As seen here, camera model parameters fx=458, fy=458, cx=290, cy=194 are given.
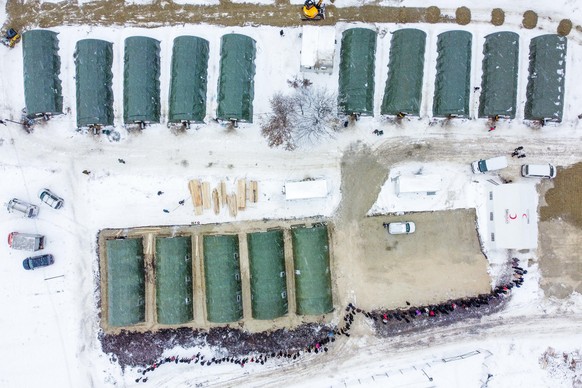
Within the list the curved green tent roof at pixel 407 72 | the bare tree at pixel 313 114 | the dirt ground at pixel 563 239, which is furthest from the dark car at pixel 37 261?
the dirt ground at pixel 563 239

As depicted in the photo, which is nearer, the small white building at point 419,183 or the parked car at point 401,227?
the small white building at point 419,183

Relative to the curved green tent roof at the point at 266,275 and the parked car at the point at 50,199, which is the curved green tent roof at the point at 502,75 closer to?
the curved green tent roof at the point at 266,275

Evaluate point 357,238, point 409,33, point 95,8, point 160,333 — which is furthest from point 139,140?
point 409,33

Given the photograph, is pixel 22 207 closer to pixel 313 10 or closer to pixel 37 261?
pixel 37 261

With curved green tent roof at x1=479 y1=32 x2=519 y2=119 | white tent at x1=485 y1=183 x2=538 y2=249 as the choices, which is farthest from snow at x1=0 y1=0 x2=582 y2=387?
white tent at x1=485 y1=183 x2=538 y2=249

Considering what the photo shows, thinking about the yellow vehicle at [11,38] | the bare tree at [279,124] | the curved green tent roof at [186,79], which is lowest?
the bare tree at [279,124]

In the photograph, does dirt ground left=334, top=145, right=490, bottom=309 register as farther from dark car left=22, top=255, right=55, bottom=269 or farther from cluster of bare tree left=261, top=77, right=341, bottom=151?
dark car left=22, top=255, right=55, bottom=269

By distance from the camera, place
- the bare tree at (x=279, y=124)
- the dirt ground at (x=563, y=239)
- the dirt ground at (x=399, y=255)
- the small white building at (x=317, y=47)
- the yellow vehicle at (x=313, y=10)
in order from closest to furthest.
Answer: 1. the small white building at (x=317, y=47)
2. the yellow vehicle at (x=313, y=10)
3. the bare tree at (x=279, y=124)
4. the dirt ground at (x=399, y=255)
5. the dirt ground at (x=563, y=239)

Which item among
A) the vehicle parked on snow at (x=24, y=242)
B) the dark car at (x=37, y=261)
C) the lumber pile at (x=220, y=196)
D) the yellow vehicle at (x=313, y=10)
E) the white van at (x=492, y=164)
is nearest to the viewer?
the vehicle parked on snow at (x=24, y=242)
